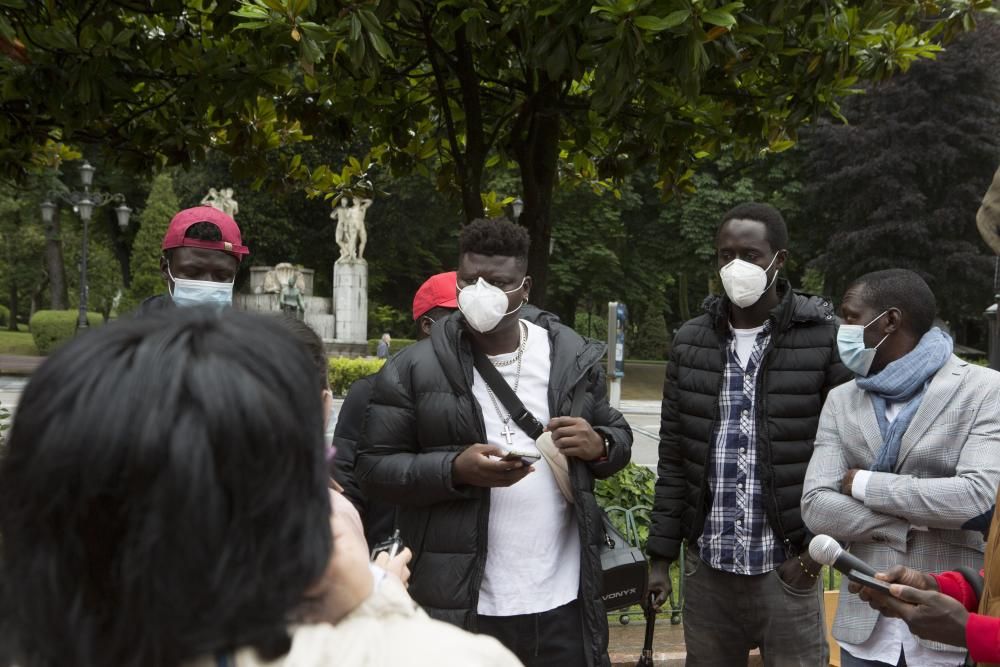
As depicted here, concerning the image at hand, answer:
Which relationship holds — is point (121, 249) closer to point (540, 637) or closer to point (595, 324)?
point (595, 324)

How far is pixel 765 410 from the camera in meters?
3.54

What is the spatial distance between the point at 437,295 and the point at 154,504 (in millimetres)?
3037

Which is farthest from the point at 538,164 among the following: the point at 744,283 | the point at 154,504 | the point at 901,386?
the point at 154,504

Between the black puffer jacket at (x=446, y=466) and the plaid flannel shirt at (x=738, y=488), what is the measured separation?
0.51 meters

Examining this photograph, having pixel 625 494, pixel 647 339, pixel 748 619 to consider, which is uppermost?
pixel 748 619

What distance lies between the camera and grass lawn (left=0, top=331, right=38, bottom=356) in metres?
36.7

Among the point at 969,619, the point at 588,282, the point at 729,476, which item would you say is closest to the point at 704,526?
the point at 729,476

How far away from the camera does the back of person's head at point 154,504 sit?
1.02 meters

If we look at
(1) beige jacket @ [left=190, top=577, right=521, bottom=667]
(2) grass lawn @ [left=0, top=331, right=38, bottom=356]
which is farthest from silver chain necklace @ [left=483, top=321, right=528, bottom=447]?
(2) grass lawn @ [left=0, top=331, right=38, bottom=356]

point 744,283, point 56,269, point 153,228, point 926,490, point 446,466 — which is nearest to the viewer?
point 926,490

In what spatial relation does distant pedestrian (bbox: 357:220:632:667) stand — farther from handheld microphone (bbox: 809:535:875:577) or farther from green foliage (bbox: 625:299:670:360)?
green foliage (bbox: 625:299:670:360)

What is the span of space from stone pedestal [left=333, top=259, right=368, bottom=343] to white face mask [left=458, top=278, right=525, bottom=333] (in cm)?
3012

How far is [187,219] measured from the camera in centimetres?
350

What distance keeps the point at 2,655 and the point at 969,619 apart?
2107mm
